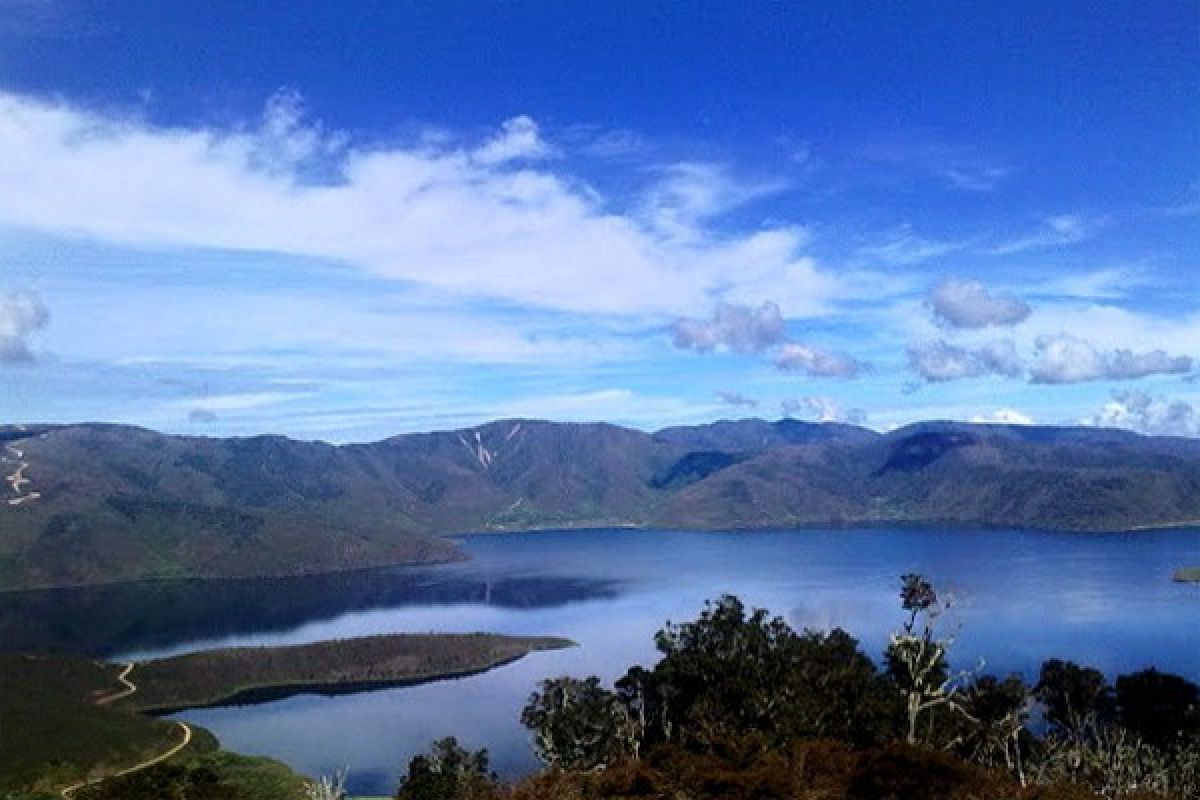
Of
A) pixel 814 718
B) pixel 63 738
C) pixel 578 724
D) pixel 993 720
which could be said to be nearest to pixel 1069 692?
pixel 993 720

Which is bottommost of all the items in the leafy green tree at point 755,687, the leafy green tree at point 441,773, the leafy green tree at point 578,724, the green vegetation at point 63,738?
the green vegetation at point 63,738

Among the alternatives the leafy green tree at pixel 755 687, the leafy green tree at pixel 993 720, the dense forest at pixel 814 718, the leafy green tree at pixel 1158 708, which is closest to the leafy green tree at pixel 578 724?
the dense forest at pixel 814 718

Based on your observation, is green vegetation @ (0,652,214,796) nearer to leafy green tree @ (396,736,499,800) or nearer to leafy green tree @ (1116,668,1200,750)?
leafy green tree @ (396,736,499,800)

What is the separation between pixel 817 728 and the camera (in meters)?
56.2

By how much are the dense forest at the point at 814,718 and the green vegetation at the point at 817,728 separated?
0.14 metres

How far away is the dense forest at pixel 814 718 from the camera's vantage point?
158ft

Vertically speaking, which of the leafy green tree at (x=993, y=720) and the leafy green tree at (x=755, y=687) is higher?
the leafy green tree at (x=755, y=687)

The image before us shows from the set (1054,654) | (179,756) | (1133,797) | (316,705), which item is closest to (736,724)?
(1133,797)

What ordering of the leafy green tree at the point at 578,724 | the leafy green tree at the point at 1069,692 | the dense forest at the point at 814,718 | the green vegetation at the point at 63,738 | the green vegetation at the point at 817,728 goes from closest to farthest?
the green vegetation at the point at 817,728
the dense forest at the point at 814,718
the leafy green tree at the point at 578,724
the leafy green tree at the point at 1069,692
the green vegetation at the point at 63,738

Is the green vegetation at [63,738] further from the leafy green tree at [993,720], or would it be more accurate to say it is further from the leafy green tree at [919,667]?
the leafy green tree at [993,720]

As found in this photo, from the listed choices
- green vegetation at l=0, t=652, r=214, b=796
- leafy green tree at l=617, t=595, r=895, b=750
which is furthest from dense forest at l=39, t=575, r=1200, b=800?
green vegetation at l=0, t=652, r=214, b=796

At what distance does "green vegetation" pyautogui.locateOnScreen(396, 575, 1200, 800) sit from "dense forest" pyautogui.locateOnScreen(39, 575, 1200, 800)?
0.14 metres

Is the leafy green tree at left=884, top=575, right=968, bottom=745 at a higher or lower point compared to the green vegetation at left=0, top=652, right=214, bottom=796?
higher

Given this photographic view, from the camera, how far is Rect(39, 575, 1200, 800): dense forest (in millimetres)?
48062
